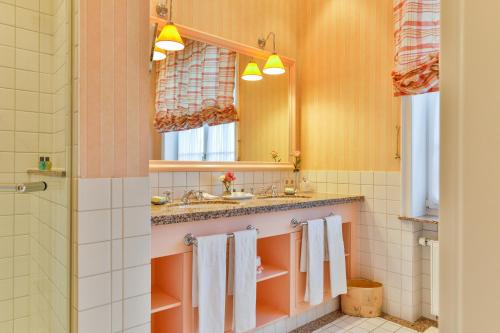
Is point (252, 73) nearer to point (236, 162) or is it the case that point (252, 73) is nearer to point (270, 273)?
point (236, 162)

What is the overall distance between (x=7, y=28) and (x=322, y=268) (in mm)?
2372

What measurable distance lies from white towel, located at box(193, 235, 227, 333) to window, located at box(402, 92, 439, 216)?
1.54 metres

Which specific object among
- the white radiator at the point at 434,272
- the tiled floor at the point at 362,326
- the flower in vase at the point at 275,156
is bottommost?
the tiled floor at the point at 362,326

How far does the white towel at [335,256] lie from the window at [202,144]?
947 mm

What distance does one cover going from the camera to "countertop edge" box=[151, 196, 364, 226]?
1.58 meters

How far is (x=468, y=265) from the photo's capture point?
260mm

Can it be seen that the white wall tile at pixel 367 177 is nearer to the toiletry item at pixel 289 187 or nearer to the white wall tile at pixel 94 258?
the toiletry item at pixel 289 187

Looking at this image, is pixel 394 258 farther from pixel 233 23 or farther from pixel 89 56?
pixel 89 56

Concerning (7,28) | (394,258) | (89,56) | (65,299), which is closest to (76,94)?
(89,56)

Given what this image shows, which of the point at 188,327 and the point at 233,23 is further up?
the point at 233,23

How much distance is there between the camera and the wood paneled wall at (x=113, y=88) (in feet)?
3.92

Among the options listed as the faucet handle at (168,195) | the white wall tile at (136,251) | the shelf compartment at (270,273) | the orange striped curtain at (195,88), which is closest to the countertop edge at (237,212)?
the white wall tile at (136,251)

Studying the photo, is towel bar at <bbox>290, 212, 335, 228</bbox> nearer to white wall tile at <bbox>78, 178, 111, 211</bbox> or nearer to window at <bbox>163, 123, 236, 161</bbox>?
window at <bbox>163, 123, 236, 161</bbox>

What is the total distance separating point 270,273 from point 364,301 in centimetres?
92
